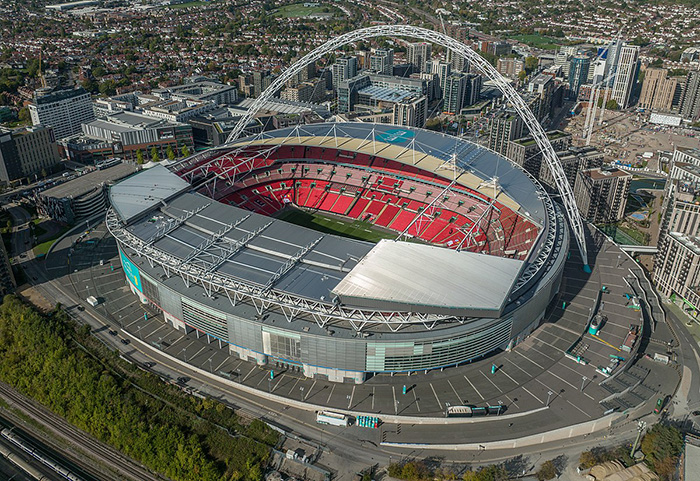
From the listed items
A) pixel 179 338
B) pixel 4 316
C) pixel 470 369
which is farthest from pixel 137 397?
pixel 470 369

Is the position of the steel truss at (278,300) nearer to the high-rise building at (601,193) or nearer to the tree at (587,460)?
the tree at (587,460)

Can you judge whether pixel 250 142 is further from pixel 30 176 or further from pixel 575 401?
pixel 575 401

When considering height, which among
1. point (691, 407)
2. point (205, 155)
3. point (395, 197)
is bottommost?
point (691, 407)

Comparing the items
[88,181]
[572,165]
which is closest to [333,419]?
[88,181]

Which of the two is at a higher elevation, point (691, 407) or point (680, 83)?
point (680, 83)

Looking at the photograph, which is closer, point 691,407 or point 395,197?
Result: point 691,407

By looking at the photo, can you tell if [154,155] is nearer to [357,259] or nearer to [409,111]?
[409,111]

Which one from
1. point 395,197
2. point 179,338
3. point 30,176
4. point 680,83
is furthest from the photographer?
point 680,83

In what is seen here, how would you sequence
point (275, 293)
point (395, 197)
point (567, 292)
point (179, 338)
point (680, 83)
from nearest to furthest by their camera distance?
point (275, 293), point (179, 338), point (567, 292), point (395, 197), point (680, 83)
